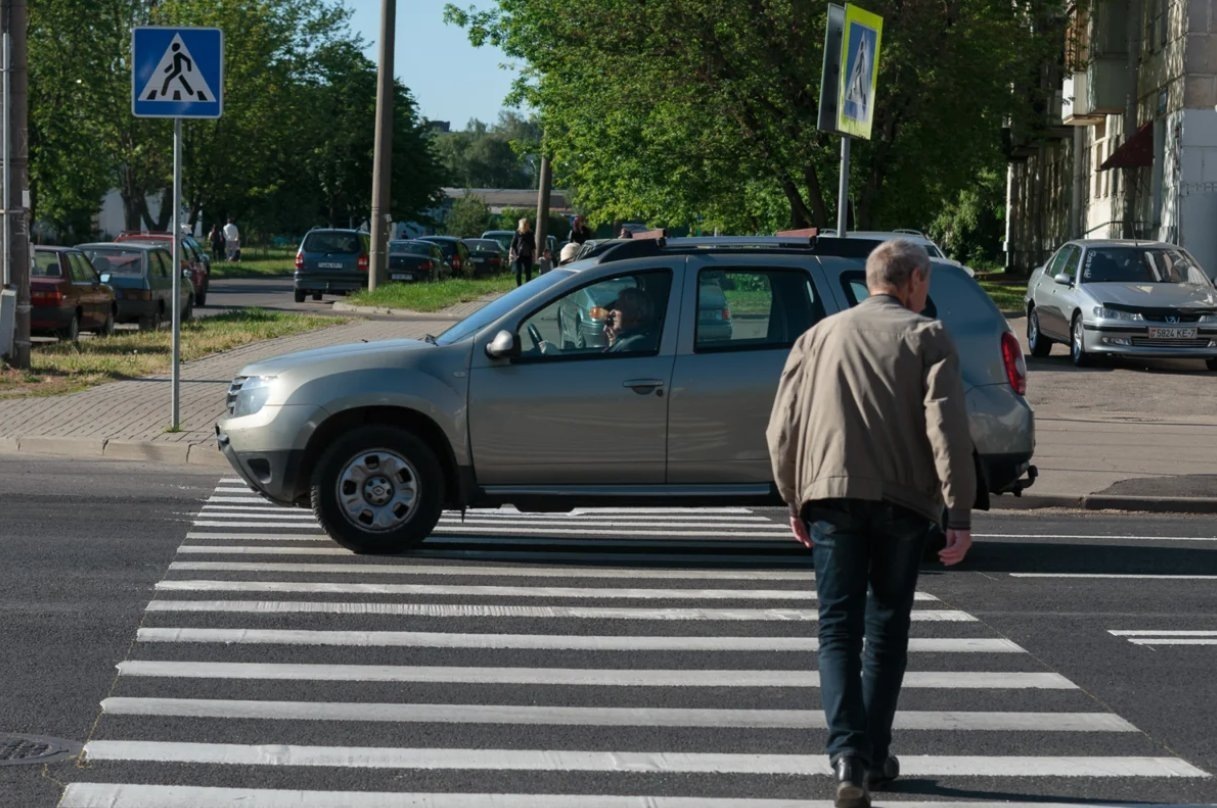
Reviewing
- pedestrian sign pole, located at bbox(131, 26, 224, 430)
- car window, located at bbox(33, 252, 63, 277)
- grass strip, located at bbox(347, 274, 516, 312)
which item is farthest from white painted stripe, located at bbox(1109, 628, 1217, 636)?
grass strip, located at bbox(347, 274, 516, 312)

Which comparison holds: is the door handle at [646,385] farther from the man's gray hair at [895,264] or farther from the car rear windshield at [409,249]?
the car rear windshield at [409,249]

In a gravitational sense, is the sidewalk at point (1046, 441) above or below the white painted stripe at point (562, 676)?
below

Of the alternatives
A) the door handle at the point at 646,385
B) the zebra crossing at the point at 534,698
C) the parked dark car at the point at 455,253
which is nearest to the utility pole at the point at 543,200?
the parked dark car at the point at 455,253

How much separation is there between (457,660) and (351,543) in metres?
2.84

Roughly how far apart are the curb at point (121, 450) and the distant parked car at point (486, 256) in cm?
4755

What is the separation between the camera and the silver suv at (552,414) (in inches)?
408

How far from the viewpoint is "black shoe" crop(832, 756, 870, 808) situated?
5.54m

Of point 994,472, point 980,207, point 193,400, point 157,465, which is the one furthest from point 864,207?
point 980,207

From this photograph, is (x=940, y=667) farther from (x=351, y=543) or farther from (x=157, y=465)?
(x=157, y=465)

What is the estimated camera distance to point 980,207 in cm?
7375

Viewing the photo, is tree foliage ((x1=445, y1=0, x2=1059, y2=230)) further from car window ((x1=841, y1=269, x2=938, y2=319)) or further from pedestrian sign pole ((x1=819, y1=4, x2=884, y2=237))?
car window ((x1=841, y1=269, x2=938, y2=319))

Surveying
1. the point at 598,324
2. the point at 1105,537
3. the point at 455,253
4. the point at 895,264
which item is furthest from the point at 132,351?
the point at 455,253

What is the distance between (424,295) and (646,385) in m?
29.5

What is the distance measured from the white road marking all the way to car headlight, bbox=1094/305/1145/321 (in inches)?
599
